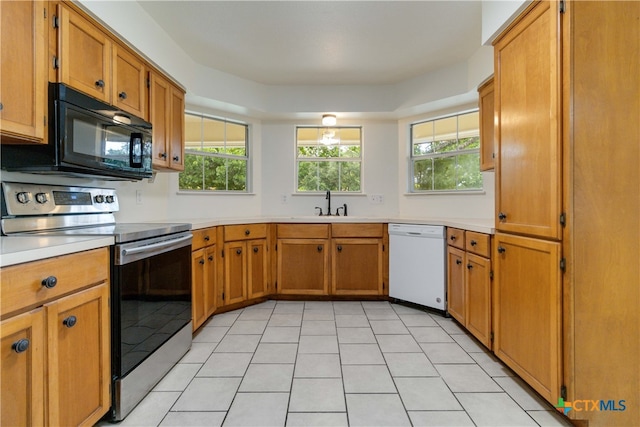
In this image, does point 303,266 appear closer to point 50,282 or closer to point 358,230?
point 358,230

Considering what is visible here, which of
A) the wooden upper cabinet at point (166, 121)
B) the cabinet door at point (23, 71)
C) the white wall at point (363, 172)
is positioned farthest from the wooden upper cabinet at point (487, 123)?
the cabinet door at point (23, 71)

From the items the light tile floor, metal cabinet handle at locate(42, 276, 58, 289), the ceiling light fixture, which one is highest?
the ceiling light fixture

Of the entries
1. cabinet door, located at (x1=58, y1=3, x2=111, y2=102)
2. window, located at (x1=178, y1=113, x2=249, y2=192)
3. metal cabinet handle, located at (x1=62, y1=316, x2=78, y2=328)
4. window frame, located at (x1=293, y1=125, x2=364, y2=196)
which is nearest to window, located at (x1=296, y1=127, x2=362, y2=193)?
window frame, located at (x1=293, y1=125, x2=364, y2=196)

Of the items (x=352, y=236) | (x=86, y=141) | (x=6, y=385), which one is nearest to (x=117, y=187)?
(x=86, y=141)

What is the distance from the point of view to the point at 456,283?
2.61 m

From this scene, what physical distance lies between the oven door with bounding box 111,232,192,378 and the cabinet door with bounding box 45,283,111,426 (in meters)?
0.06

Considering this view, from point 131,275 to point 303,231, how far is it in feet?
6.34

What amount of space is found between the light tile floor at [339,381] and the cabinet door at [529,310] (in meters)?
0.16

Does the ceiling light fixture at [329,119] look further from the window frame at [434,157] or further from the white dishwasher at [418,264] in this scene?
the white dishwasher at [418,264]

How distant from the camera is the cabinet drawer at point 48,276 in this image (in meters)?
0.97

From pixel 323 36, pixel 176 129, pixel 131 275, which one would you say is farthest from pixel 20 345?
pixel 323 36

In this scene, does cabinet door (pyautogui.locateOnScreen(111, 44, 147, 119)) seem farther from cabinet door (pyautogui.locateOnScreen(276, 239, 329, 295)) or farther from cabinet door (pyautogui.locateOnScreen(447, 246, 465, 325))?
cabinet door (pyautogui.locateOnScreen(447, 246, 465, 325))

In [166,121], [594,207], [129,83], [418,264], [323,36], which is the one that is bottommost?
[418,264]

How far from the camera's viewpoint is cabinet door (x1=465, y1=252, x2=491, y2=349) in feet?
6.80
